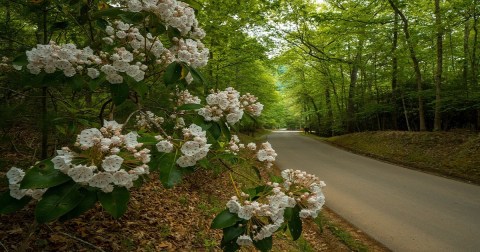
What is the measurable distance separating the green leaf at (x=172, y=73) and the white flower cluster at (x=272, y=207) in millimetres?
860

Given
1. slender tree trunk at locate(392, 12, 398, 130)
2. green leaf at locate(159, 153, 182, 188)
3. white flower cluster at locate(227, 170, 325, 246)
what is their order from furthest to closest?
slender tree trunk at locate(392, 12, 398, 130), white flower cluster at locate(227, 170, 325, 246), green leaf at locate(159, 153, 182, 188)

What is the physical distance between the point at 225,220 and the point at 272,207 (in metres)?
0.29

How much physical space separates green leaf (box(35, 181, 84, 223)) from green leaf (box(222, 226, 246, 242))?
0.81 m

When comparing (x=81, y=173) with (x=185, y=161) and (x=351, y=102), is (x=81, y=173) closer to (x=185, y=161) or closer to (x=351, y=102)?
(x=185, y=161)

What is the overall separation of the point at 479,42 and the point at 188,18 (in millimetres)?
13426

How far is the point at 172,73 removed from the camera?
77.2 inches

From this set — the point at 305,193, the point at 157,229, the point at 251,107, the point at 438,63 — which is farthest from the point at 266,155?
the point at 438,63

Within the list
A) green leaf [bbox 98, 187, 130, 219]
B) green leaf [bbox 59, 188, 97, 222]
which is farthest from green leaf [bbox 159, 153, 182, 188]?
green leaf [bbox 59, 188, 97, 222]

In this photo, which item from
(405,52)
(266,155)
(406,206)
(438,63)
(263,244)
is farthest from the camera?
(405,52)

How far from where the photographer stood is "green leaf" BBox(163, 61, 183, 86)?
1.94m

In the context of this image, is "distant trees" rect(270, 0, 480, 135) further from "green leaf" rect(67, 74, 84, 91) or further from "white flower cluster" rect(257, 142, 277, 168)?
"green leaf" rect(67, 74, 84, 91)

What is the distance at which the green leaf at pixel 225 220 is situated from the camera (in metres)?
1.67

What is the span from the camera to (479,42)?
11.2 metres

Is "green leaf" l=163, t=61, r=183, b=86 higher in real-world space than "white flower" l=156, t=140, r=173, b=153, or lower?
higher
